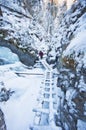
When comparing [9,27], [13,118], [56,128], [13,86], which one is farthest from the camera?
[9,27]

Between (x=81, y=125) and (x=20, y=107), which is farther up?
(x=20, y=107)

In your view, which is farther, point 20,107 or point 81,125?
point 20,107

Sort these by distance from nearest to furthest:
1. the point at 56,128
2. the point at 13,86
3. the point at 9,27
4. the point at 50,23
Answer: the point at 56,128
the point at 13,86
the point at 9,27
the point at 50,23

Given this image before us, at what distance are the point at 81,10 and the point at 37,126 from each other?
672cm

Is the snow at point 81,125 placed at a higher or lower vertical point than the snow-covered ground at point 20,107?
lower

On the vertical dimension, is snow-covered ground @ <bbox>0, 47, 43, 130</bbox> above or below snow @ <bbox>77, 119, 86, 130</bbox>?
above

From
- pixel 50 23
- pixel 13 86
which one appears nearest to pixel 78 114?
pixel 13 86

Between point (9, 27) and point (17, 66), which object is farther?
point (9, 27)

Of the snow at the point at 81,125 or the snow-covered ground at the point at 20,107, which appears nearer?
the snow at the point at 81,125

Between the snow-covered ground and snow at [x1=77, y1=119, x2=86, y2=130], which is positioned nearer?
snow at [x1=77, y1=119, x2=86, y2=130]

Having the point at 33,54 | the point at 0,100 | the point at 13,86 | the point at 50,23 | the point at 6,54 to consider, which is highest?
the point at 50,23

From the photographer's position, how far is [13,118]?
16.8 ft

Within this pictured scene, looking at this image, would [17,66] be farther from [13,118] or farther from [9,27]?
[13,118]

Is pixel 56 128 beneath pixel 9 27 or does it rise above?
beneath
